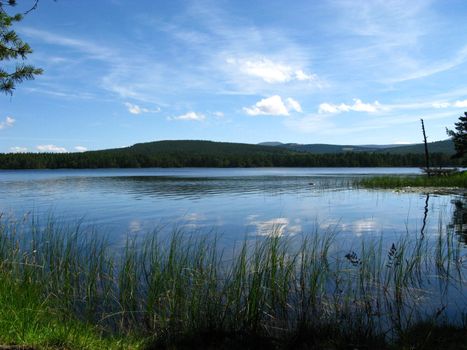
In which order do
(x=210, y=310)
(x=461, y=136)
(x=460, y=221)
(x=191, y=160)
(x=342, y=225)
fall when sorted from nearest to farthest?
(x=210, y=310)
(x=460, y=221)
(x=342, y=225)
(x=461, y=136)
(x=191, y=160)

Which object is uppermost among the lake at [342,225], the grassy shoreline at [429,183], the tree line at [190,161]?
the tree line at [190,161]

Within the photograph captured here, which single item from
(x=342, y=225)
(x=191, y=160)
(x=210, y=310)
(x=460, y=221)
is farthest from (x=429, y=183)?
(x=191, y=160)

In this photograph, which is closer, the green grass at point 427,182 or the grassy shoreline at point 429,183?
the grassy shoreline at point 429,183

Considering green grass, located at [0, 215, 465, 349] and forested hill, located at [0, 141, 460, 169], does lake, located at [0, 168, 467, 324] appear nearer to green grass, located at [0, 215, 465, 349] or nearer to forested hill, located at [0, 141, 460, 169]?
green grass, located at [0, 215, 465, 349]

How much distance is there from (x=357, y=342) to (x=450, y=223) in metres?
16.7

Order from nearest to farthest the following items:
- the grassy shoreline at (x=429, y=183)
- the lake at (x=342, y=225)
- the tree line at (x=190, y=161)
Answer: the lake at (x=342, y=225) → the grassy shoreline at (x=429, y=183) → the tree line at (x=190, y=161)

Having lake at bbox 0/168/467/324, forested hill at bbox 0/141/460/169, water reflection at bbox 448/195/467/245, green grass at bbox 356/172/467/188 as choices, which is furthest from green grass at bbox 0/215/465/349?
forested hill at bbox 0/141/460/169

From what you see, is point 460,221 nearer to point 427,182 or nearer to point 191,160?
point 427,182

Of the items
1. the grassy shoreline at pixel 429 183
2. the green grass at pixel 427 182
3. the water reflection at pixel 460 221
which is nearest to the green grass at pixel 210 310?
the water reflection at pixel 460 221

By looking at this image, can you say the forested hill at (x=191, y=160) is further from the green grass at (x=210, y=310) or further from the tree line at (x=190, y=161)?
the green grass at (x=210, y=310)

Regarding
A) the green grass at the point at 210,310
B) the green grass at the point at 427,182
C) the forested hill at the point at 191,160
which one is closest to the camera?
the green grass at the point at 210,310

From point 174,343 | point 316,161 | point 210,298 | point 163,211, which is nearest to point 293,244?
point 210,298

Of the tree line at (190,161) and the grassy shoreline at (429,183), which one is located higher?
the tree line at (190,161)

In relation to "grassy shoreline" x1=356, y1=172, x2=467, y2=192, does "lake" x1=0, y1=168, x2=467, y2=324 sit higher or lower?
lower
